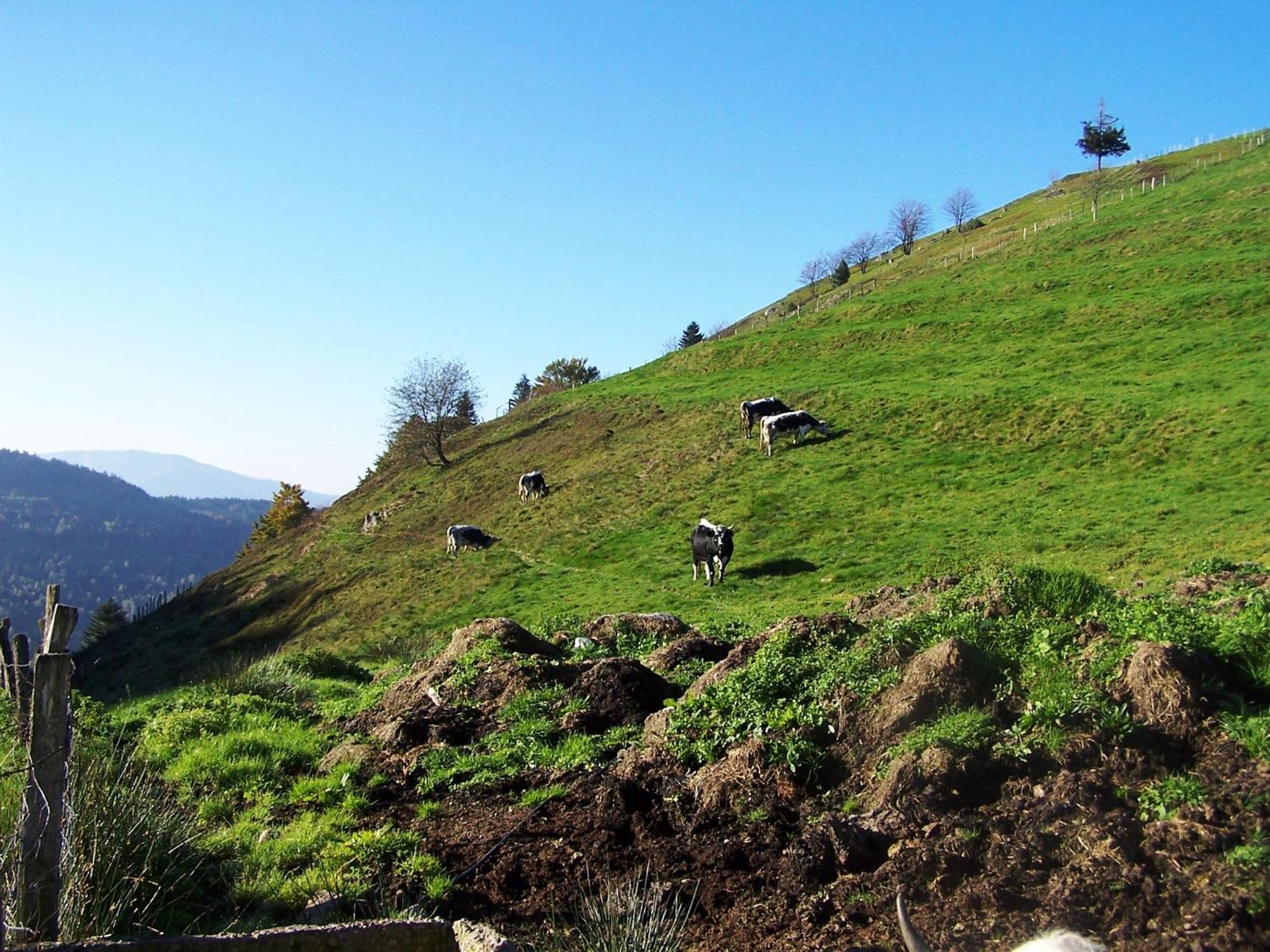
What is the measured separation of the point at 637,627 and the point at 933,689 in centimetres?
907

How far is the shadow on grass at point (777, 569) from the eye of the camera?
27016 mm

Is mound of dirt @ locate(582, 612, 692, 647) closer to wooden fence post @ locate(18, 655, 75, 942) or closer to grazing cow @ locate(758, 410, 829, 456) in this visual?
wooden fence post @ locate(18, 655, 75, 942)

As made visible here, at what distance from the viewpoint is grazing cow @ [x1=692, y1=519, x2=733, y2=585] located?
91.3ft

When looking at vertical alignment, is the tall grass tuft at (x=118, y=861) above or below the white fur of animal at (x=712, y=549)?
below

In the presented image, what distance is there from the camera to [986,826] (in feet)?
19.0

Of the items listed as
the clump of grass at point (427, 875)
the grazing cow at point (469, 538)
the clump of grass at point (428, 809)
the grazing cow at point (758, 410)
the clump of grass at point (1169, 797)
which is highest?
the grazing cow at point (758, 410)

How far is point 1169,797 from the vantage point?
211 inches

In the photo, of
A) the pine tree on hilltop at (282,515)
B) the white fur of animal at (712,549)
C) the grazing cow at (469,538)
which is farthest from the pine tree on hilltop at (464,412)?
the white fur of animal at (712,549)

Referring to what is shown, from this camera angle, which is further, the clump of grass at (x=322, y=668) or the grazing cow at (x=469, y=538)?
the grazing cow at (x=469, y=538)

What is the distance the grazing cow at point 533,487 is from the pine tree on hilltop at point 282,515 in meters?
43.2

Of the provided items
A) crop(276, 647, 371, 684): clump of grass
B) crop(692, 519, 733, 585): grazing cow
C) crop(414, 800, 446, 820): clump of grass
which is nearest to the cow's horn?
crop(414, 800, 446, 820): clump of grass

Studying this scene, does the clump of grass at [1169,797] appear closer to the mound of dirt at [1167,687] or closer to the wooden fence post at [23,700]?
the mound of dirt at [1167,687]

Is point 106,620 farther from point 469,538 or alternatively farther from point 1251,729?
point 1251,729

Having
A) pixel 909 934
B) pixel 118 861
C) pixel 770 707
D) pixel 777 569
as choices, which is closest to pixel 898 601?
pixel 770 707
